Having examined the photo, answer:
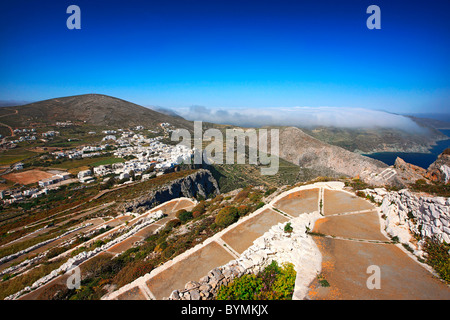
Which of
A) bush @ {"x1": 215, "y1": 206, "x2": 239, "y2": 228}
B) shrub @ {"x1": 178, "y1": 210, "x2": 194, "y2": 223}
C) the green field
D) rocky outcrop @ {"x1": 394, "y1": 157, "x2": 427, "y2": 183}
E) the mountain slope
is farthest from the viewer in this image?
the green field

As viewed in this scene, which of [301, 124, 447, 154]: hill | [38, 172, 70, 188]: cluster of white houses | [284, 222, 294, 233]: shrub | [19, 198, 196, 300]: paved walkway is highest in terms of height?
[301, 124, 447, 154]: hill

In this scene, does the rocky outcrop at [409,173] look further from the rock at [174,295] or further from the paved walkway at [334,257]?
the rock at [174,295]

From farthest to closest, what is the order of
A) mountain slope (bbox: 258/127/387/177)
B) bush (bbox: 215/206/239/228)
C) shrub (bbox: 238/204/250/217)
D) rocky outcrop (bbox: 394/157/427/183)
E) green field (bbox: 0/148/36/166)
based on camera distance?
green field (bbox: 0/148/36/166)
mountain slope (bbox: 258/127/387/177)
rocky outcrop (bbox: 394/157/427/183)
shrub (bbox: 238/204/250/217)
bush (bbox: 215/206/239/228)

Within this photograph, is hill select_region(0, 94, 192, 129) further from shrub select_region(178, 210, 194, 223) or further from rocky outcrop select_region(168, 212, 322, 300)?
rocky outcrop select_region(168, 212, 322, 300)

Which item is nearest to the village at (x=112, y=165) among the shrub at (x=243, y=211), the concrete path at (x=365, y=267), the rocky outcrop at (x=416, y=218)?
the shrub at (x=243, y=211)

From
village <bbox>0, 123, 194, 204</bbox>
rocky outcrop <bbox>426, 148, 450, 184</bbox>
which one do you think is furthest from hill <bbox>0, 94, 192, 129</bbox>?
rocky outcrop <bbox>426, 148, 450, 184</bbox>
